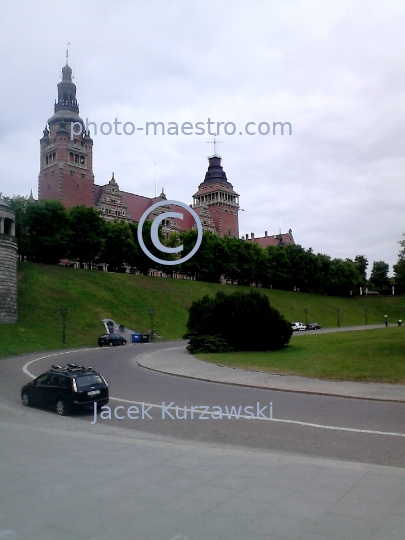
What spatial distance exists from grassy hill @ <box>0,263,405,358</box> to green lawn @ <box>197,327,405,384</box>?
20.2 meters

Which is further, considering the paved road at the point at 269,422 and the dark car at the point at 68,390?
the dark car at the point at 68,390

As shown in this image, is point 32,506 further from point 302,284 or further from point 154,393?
point 302,284

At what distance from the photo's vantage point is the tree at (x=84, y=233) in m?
71.6

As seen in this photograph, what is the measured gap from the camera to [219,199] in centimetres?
12281

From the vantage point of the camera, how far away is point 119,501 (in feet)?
22.7

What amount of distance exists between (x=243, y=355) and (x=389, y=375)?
43.1 feet

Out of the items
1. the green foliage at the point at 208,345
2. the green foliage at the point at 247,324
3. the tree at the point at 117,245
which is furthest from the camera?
the tree at the point at 117,245

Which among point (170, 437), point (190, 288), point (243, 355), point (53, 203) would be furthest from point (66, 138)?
point (170, 437)

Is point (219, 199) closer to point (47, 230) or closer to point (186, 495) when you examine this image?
point (47, 230)

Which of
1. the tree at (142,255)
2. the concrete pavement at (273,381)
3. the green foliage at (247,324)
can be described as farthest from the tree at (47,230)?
the concrete pavement at (273,381)

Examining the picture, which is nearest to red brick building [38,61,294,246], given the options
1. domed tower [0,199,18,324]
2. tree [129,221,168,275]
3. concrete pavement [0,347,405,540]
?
tree [129,221,168,275]

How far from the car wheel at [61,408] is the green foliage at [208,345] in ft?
70.1

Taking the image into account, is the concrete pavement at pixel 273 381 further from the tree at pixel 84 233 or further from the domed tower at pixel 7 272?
the tree at pixel 84 233

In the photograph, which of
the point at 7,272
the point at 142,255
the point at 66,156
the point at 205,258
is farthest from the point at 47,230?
the point at 66,156
